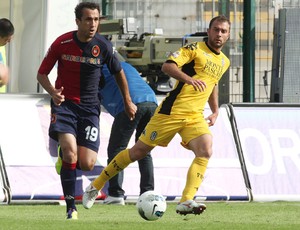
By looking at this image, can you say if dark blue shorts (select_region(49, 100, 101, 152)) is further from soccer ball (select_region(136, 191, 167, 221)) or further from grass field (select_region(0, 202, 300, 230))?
soccer ball (select_region(136, 191, 167, 221))

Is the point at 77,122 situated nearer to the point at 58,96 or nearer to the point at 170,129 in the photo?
the point at 58,96

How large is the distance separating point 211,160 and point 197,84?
3494 millimetres

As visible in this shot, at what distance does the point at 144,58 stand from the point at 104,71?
7880 millimetres

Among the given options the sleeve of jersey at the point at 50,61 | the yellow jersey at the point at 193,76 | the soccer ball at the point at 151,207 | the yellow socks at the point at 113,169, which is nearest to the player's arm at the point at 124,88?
the yellow jersey at the point at 193,76

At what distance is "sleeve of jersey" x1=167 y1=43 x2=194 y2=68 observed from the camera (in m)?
11.2

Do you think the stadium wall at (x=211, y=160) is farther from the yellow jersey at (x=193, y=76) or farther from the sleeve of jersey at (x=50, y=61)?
the yellow jersey at (x=193, y=76)

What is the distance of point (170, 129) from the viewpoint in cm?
1131

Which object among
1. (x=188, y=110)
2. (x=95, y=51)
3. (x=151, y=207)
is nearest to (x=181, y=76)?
(x=188, y=110)

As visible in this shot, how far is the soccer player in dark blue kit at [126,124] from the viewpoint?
43.7 feet

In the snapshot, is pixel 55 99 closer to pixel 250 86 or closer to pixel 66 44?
pixel 66 44

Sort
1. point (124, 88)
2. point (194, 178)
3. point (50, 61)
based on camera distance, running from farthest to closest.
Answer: point (124, 88) → point (50, 61) → point (194, 178)

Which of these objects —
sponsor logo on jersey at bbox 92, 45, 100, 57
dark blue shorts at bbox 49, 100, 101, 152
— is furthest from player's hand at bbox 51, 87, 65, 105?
sponsor logo on jersey at bbox 92, 45, 100, 57

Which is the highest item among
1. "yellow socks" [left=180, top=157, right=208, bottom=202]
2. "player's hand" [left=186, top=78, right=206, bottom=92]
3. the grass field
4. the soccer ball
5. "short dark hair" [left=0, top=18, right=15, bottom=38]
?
"short dark hair" [left=0, top=18, right=15, bottom=38]

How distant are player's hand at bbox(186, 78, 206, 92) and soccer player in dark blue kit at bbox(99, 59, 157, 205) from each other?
97.6 inches
